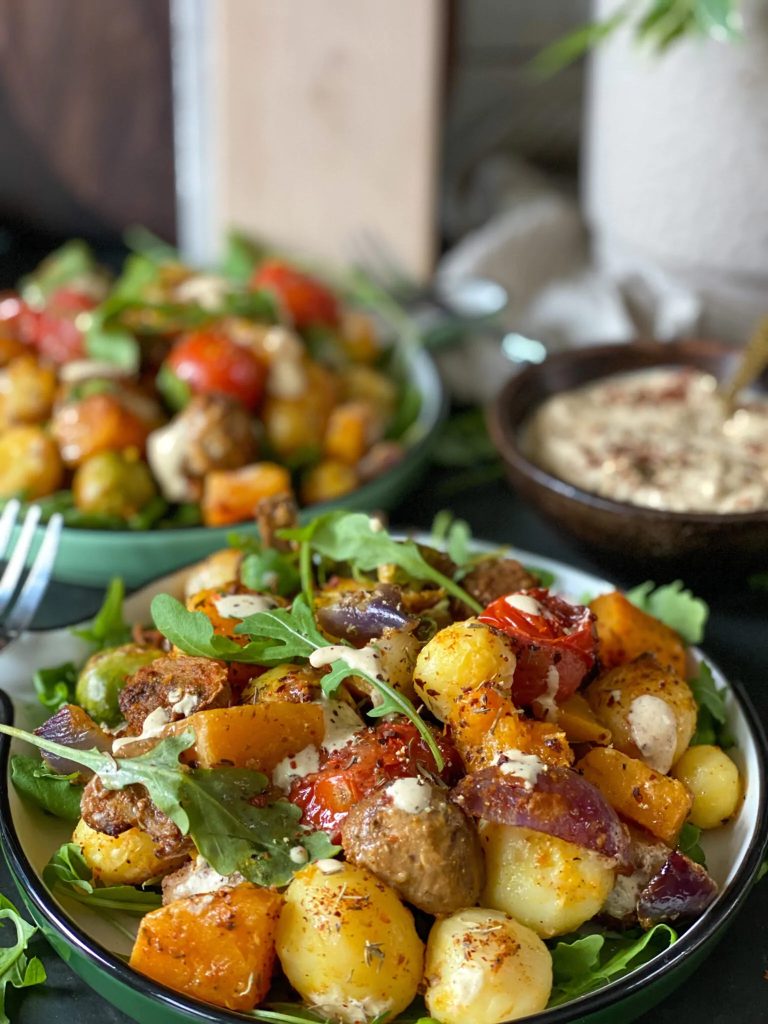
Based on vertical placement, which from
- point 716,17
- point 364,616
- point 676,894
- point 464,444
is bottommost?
point 464,444

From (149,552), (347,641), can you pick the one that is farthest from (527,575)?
(149,552)

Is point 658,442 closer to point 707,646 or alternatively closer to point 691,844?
point 707,646

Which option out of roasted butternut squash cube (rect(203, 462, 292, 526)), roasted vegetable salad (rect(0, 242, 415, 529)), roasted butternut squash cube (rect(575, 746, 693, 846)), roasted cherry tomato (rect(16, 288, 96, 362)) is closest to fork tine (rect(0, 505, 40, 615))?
roasted vegetable salad (rect(0, 242, 415, 529))

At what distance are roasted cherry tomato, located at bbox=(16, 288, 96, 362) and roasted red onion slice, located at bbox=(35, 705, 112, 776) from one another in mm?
1039

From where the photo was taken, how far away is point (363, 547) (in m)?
1.41

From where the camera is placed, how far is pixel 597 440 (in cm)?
195

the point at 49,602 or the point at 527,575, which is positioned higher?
the point at 527,575

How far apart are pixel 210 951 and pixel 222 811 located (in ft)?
0.41

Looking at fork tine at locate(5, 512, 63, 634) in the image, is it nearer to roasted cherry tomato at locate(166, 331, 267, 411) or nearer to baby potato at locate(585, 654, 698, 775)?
roasted cherry tomato at locate(166, 331, 267, 411)

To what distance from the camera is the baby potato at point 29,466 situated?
1.89m

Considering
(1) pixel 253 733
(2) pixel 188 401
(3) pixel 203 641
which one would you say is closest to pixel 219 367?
(2) pixel 188 401

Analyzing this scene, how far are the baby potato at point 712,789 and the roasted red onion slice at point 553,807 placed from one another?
17cm

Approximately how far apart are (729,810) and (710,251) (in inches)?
56.0

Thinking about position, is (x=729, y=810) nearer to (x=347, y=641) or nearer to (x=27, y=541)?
(x=347, y=641)
